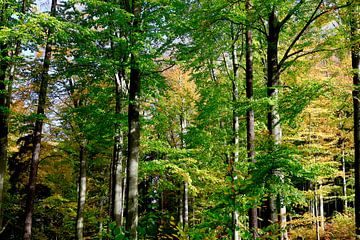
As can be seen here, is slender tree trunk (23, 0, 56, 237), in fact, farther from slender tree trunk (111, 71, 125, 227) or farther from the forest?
slender tree trunk (111, 71, 125, 227)

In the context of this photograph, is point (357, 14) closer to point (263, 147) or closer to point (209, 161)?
point (263, 147)

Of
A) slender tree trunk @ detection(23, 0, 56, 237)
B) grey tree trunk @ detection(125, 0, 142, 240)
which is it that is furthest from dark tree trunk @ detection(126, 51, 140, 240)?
slender tree trunk @ detection(23, 0, 56, 237)

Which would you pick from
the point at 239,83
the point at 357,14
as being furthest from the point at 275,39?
the point at 239,83

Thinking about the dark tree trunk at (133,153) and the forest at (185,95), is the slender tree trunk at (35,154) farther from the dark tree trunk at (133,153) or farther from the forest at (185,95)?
the dark tree trunk at (133,153)

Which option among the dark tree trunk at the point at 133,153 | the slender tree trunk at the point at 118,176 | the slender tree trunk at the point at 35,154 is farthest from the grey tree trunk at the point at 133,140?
the slender tree trunk at the point at 35,154

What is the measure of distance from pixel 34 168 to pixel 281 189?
10.1m

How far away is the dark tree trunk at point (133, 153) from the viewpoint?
9.02 meters

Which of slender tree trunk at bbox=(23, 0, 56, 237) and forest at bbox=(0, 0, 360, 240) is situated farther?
slender tree trunk at bbox=(23, 0, 56, 237)

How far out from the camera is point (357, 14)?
8.55m

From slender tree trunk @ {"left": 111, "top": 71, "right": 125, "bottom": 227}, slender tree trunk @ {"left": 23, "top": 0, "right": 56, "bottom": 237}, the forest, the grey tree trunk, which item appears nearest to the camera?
the forest

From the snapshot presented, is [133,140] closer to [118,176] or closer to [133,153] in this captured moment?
[133,153]

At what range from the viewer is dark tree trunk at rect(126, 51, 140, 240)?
9.02m

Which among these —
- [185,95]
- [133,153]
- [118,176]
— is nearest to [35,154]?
[118,176]

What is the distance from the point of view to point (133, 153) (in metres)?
9.41
